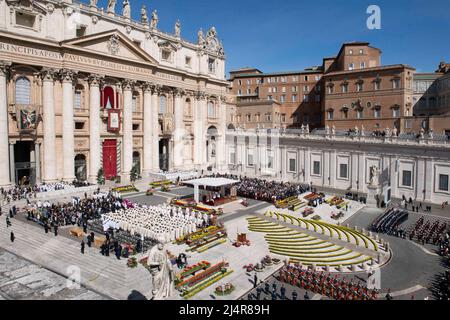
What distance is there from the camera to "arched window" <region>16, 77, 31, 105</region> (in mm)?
38500

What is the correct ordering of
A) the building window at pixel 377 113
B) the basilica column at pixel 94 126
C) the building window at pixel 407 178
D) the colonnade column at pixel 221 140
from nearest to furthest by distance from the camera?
1. the building window at pixel 407 178
2. the basilica column at pixel 94 126
3. the building window at pixel 377 113
4. the colonnade column at pixel 221 140

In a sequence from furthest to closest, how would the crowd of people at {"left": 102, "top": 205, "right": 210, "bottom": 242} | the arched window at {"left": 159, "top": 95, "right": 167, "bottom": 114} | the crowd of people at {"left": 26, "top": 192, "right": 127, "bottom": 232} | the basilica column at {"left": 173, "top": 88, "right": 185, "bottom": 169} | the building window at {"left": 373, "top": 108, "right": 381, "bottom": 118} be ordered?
the building window at {"left": 373, "top": 108, "right": 381, "bottom": 118}
the basilica column at {"left": 173, "top": 88, "right": 185, "bottom": 169}
the arched window at {"left": 159, "top": 95, "right": 167, "bottom": 114}
the crowd of people at {"left": 26, "top": 192, "right": 127, "bottom": 232}
the crowd of people at {"left": 102, "top": 205, "right": 210, "bottom": 242}

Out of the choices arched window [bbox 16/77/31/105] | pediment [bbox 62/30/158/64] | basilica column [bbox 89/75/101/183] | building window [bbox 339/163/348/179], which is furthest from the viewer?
building window [bbox 339/163/348/179]

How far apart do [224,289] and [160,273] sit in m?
9.32

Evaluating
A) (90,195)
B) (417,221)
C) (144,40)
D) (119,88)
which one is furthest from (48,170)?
(417,221)

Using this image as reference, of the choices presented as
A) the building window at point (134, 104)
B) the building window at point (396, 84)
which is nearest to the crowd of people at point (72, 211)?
the building window at point (134, 104)

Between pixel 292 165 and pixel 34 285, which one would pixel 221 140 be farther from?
pixel 34 285

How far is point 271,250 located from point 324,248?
4.44m

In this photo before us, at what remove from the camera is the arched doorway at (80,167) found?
44.4 m

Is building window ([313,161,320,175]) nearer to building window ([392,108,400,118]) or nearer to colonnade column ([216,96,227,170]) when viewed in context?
building window ([392,108,400,118])

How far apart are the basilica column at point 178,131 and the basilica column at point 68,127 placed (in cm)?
1883

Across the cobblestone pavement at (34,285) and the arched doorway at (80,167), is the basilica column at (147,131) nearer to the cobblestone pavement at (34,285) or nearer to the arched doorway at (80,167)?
the arched doorway at (80,167)

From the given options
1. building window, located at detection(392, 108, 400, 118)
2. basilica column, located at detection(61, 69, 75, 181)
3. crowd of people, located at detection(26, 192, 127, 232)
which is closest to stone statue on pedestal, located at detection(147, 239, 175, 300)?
crowd of people, located at detection(26, 192, 127, 232)

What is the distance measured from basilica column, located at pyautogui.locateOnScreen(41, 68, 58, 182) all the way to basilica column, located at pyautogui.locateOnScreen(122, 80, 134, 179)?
1011cm
